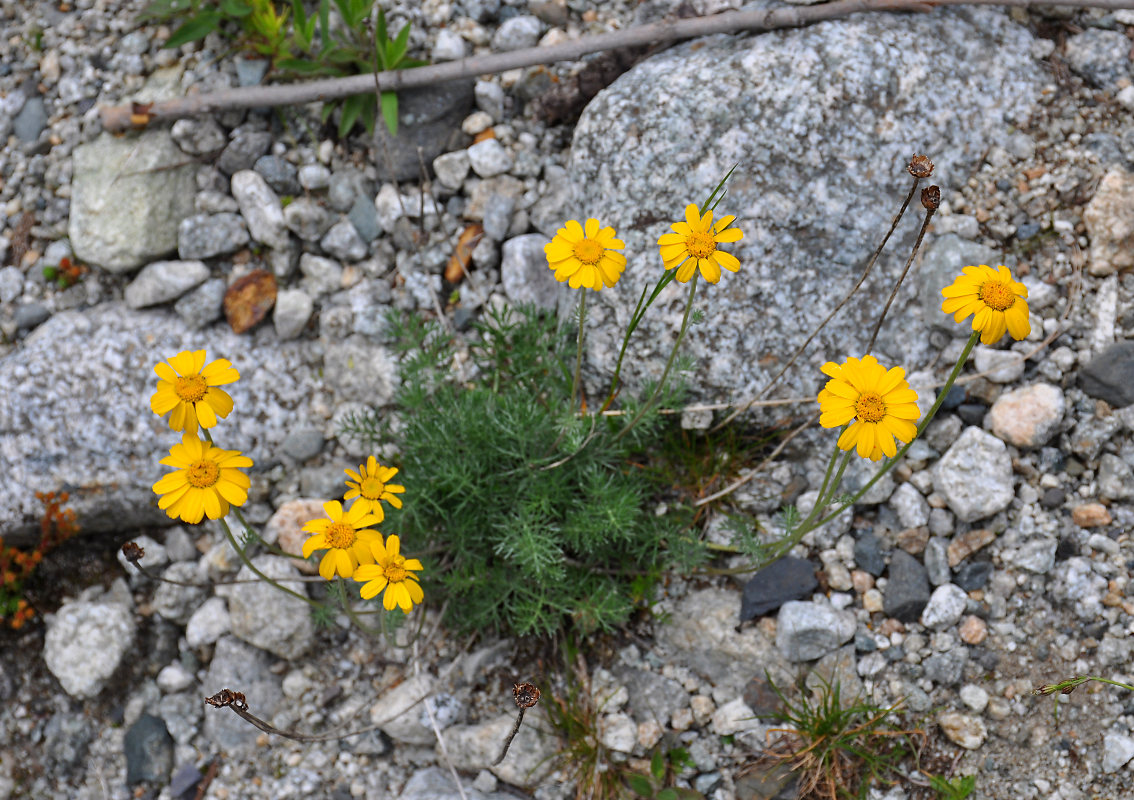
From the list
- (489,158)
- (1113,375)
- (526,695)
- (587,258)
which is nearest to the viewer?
(526,695)

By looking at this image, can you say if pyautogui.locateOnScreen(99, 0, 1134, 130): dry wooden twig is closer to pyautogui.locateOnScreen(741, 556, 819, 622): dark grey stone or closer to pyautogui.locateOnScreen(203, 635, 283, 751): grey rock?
pyautogui.locateOnScreen(741, 556, 819, 622): dark grey stone

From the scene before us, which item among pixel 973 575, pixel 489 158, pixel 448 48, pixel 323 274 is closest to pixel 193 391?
pixel 323 274

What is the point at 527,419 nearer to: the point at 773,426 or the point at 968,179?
the point at 773,426

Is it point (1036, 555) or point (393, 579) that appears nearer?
point (393, 579)

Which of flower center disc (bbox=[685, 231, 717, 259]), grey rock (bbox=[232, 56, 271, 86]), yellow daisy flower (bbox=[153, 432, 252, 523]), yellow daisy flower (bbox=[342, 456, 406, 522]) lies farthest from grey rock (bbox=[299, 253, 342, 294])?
flower center disc (bbox=[685, 231, 717, 259])

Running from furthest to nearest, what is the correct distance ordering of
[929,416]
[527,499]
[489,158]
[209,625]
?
[489,158] → [209,625] → [527,499] → [929,416]

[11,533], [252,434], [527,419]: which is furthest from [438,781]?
Answer: [11,533]

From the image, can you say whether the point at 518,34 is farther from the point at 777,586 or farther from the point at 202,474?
the point at 777,586
